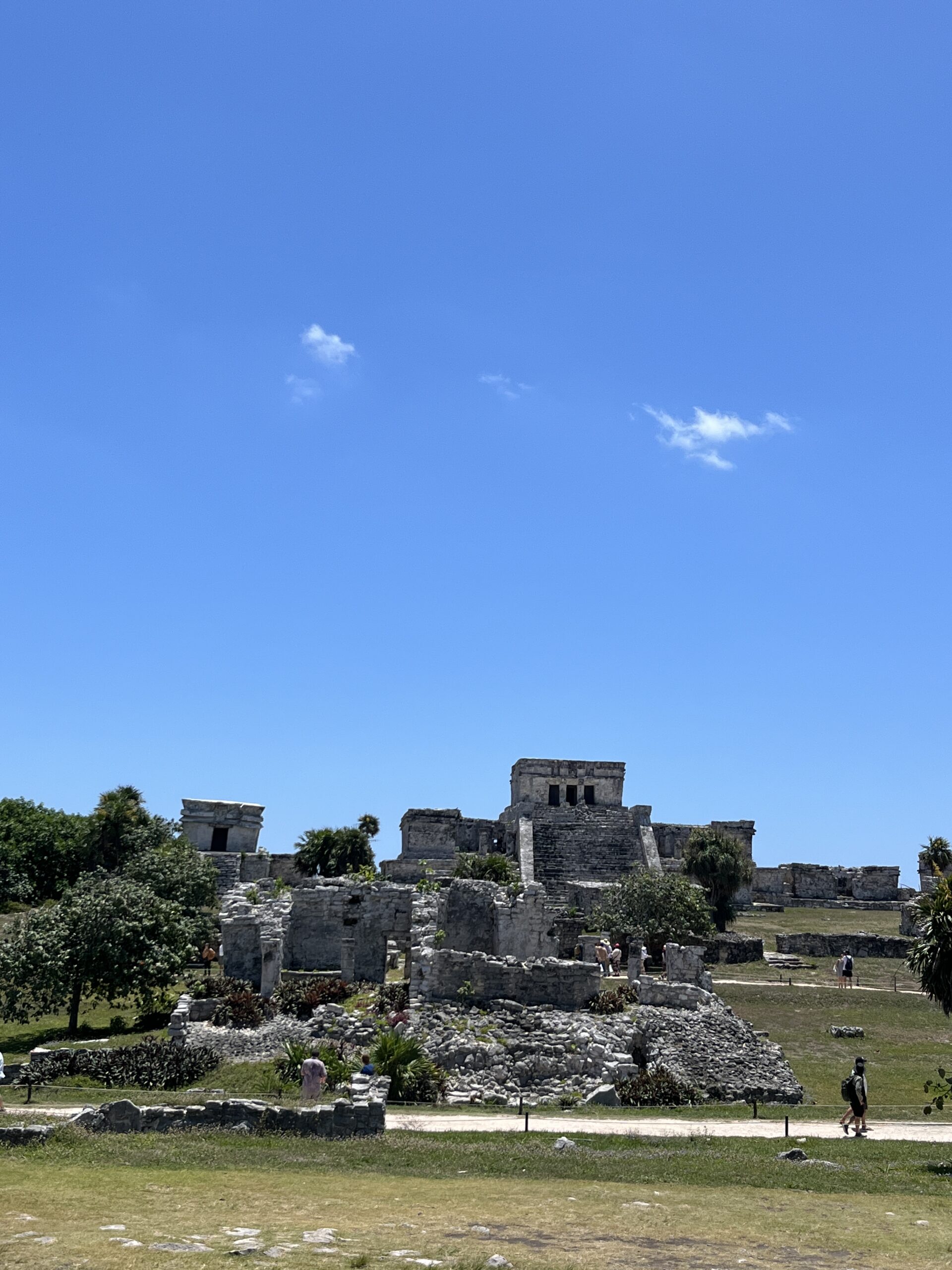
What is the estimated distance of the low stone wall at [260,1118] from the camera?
15.4 metres

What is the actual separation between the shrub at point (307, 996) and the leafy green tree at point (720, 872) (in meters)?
23.0

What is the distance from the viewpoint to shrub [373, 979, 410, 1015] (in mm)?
24344

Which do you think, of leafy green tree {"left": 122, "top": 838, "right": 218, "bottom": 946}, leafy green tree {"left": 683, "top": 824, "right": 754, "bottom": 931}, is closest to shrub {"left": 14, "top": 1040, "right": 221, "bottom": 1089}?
leafy green tree {"left": 122, "top": 838, "right": 218, "bottom": 946}

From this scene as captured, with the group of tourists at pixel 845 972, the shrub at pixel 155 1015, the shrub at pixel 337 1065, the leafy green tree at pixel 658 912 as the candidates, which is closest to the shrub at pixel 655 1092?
the shrub at pixel 337 1065

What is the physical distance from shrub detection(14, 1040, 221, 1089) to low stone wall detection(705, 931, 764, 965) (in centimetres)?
2164

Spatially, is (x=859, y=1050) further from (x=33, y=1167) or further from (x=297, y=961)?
(x=33, y=1167)

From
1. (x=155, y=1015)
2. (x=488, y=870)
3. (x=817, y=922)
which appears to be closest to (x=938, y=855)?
(x=817, y=922)

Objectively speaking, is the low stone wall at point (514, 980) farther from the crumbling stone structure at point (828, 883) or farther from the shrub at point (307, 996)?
the crumbling stone structure at point (828, 883)

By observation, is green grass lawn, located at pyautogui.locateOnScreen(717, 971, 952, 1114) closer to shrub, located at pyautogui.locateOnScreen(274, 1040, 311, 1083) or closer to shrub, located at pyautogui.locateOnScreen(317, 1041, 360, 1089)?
shrub, located at pyautogui.locateOnScreen(317, 1041, 360, 1089)

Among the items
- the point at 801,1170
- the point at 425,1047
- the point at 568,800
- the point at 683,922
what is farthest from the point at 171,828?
the point at 801,1170

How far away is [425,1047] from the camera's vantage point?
22328 millimetres

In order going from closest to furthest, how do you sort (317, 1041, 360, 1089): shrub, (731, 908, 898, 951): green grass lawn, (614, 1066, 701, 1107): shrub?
(317, 1041, 360, 1089): shrub < (614, 1066, 701, 1107): shrub < (731, 908, 898, 951): green grass lawn

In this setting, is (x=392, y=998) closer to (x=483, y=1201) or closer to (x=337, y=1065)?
(x=337, y=1065)

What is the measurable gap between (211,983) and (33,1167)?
16.5 metres
